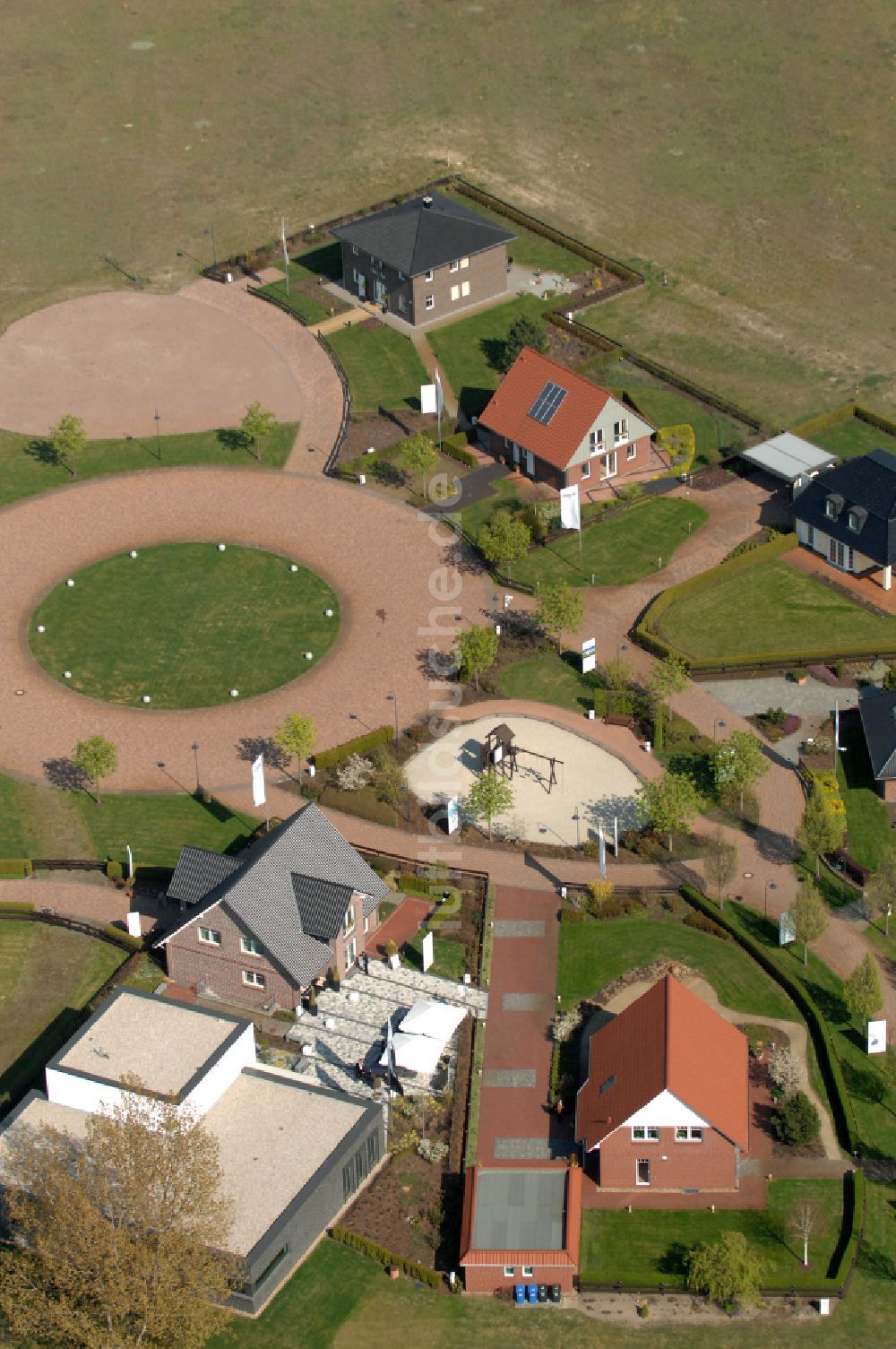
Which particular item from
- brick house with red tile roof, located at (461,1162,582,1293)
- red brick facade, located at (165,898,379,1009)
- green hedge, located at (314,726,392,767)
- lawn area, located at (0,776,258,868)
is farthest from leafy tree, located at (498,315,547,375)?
brick house with red tile roof, located at (461,1162,582,1293)

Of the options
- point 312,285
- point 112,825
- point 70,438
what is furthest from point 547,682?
point 312,285

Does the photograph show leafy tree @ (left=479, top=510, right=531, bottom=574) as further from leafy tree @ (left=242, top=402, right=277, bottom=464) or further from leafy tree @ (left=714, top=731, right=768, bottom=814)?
leafy tree @ (left=714, top=731, right=768, bottom=814)

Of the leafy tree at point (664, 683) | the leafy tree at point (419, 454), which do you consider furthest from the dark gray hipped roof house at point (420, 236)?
the leafy tree at point (664, 683)

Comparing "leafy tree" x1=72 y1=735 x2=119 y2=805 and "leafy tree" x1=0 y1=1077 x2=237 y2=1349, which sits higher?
"leafy tree" x1=0 y1=1077 x2=237 y2=1349


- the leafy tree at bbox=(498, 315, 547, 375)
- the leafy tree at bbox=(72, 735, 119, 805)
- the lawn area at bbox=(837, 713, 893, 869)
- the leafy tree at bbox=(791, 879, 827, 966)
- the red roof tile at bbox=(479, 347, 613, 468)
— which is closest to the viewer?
the leafy tree at bbox=(791, 879, 827, 966)

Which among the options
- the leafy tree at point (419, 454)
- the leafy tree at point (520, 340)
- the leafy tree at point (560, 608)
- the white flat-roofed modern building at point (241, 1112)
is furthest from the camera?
the leafy tree at point (520, 340)

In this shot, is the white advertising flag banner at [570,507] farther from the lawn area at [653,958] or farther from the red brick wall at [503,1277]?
the red brick wall at [503,1277]
